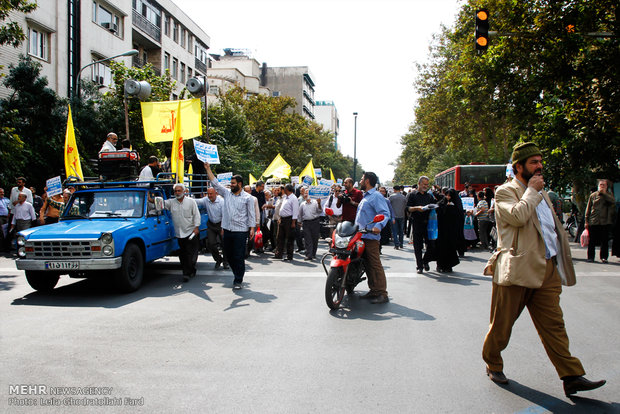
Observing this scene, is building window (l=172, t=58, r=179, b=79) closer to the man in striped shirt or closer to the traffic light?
the traffic light

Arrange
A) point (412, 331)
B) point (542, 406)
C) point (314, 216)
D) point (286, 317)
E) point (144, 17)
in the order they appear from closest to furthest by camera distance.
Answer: point (542, 406) → point (412, 331) → point (286, 317) → point (314, 216) → point (144, 17)

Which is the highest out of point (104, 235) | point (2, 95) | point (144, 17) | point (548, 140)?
point (144, 17)

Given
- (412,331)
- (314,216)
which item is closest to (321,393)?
(412,331)

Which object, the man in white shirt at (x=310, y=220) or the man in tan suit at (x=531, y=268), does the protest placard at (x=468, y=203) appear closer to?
the man in white shirt at (x=310, y=220)

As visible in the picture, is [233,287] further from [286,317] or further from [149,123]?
[149,123]

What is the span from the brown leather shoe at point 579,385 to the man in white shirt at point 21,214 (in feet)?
46.7

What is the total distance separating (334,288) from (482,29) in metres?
6.84

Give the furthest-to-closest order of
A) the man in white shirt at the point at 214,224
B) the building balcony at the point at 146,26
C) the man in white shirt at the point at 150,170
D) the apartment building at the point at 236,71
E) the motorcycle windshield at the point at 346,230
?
1. the apartment building at the point at 236,71
2. the building balcony at the point at 146,26
3. the man in white shirt at the point at 150,170
4. the man in white shirt at the point at 214,224
5. the motorcycle windshield at the point at 346,230

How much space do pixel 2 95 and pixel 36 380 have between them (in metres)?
22.5

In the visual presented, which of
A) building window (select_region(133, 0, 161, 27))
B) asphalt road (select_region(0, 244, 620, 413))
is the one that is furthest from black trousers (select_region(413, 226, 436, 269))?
building window (select_region(133, 0, 161, 27))

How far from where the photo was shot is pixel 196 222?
31.7 feet

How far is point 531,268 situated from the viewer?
13.0 ft

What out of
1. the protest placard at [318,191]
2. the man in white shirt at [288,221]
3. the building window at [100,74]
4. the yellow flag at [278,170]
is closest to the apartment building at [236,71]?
the building window at [100,74]

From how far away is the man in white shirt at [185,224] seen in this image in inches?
376
